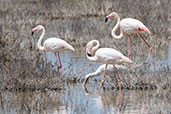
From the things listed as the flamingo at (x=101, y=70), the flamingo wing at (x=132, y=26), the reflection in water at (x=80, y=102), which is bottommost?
the reflection in water at (x=80, y=102)

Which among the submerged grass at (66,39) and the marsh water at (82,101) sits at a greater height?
the submerged grass at (66,39)

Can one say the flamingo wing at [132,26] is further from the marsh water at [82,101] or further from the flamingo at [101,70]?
the marsh water at [82,101]

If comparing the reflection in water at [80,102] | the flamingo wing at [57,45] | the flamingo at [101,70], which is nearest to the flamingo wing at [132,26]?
the flamingo wing at [57,45]

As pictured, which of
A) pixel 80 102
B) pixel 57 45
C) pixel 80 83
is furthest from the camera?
pixel 57 45

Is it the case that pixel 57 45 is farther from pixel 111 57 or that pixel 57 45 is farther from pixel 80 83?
pixel 111 57

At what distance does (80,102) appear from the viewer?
7473 millimetres

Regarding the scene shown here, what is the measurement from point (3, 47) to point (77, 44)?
10.3ft

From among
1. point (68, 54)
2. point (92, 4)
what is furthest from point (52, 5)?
point (68, 54)

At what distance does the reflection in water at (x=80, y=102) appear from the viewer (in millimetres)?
6776

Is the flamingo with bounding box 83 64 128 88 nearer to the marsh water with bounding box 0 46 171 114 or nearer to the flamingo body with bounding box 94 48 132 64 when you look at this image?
the marsh water with bounding box 0 46 171 114

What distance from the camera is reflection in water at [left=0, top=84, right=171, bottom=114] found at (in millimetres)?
6776

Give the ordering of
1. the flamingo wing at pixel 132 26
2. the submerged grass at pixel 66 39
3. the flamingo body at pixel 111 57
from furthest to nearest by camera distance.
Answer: the flamingo wing at pixel 132 26 < the submerged grass at pixel 66 39 < the flamingo body at pixel 111 57

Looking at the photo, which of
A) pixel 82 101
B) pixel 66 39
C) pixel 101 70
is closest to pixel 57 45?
pixel 101 70

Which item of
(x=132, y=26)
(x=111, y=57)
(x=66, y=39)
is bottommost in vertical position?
(x=111, y=57)
